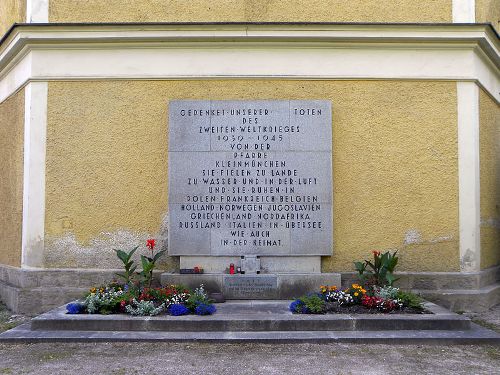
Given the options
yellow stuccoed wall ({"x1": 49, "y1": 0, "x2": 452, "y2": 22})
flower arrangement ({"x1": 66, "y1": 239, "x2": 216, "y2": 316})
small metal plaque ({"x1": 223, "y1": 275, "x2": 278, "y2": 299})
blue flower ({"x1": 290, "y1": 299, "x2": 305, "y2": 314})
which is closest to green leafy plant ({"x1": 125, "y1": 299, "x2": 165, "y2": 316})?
flower arrangement ({"x1": 66, "y1": 239, "x2": 216, "y2": 316})

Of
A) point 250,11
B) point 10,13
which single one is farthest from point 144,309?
point 10,13

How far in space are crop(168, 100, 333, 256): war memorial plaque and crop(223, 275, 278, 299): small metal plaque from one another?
1.48 ft

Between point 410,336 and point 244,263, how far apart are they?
2.86 metres

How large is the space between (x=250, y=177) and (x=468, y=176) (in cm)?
365

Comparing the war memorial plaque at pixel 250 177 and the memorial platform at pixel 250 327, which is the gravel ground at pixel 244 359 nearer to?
the memorial platform at pixel 250 327

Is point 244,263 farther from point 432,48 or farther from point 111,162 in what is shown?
point 432,48

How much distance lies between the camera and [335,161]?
28.0 feet

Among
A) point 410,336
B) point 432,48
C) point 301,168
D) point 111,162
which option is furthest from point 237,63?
point 410,336

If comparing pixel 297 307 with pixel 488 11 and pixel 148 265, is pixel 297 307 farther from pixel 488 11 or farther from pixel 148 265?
pixel 488 11

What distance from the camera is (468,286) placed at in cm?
834

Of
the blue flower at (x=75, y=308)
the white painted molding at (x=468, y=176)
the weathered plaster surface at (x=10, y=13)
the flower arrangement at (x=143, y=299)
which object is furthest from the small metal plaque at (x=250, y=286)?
the weathered plaster surface at (x=10, y=13)

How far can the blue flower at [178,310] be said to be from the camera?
6.91m

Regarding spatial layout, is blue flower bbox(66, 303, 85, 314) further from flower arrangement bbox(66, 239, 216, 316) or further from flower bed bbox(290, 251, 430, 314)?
flower bed bbox(290, 251, 430, 314)

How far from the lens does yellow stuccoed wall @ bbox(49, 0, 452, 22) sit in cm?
872
